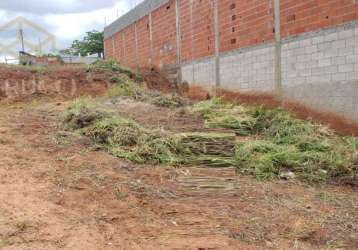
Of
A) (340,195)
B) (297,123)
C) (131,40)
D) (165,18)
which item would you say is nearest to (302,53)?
(297,123)

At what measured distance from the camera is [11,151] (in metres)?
6.16

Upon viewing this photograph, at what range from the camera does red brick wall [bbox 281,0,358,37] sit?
7289 mm

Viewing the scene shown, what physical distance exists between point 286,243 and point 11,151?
4107mm

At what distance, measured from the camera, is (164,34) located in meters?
14.6

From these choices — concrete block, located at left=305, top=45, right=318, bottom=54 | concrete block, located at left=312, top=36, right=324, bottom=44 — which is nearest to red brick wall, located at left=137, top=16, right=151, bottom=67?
concrete block, located at left=305, top=45, right=318, bottom=54

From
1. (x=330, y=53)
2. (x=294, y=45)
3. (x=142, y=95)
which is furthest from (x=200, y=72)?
(x=330, y=53)

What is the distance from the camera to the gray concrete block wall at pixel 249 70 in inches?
366

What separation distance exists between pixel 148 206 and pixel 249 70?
613 cm

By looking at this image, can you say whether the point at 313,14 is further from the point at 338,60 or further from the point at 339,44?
the point at 338,60

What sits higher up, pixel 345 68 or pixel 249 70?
pixel 249 70

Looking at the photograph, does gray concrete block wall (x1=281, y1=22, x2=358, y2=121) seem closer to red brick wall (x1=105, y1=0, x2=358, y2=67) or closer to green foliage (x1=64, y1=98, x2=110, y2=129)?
red brick wall (x1=105, y1=0, x2=358, y2=67)

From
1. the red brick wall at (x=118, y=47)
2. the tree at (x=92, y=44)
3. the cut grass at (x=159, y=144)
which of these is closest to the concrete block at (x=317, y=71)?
the cut grass at (x=159, y=144)

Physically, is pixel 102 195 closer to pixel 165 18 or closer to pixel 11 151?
pixel 11 151

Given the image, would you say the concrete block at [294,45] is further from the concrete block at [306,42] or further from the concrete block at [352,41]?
the concrete block at [352,41]
